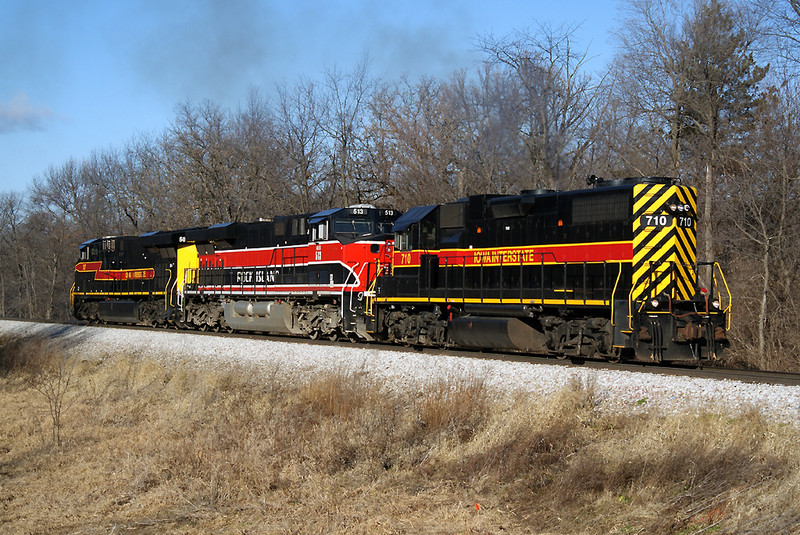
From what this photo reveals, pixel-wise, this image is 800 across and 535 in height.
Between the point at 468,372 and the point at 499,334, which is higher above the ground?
the point at 499,334

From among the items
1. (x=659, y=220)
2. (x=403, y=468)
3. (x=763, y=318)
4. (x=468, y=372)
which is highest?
(x=659, y=220)

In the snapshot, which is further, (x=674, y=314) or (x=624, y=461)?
(x=674, y=314)

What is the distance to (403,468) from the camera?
8.38 m

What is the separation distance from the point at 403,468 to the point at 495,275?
710 cm

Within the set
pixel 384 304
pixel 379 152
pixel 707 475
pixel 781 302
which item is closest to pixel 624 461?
pixel 707 475

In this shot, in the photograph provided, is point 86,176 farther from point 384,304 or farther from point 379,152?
point 384,304

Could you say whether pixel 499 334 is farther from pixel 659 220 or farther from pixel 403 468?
pixel 403 468

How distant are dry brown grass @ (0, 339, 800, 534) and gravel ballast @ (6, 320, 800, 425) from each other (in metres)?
0.51

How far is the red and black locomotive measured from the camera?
12570 millimetres

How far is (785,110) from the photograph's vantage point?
1842 cm

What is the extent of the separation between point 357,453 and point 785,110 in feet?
50.9

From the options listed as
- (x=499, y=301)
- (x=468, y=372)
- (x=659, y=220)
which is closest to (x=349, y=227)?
(x=499, y=301)

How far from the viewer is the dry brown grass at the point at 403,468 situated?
6.52 metres

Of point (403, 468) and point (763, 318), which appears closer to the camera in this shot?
point (403, 468)
